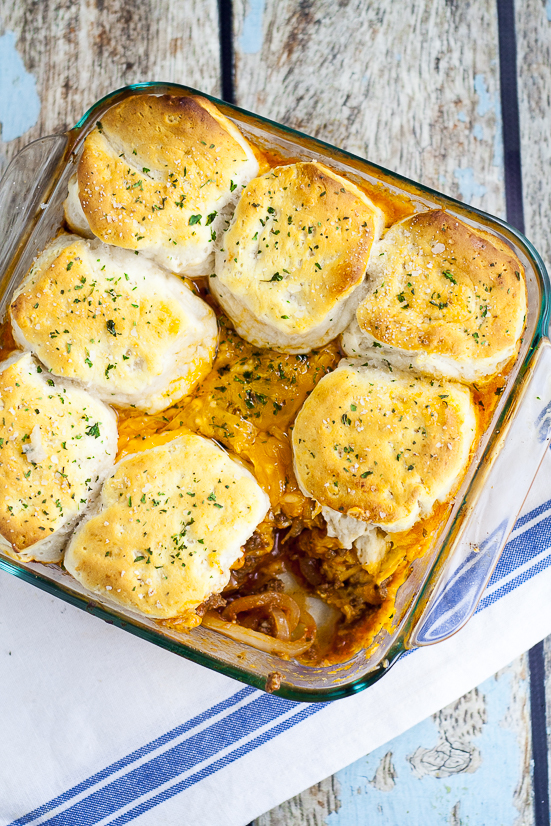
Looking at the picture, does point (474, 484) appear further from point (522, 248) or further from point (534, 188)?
point (534, 188)

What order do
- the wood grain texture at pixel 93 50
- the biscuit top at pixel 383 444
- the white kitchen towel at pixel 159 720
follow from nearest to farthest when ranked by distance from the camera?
the biscuit top at pixel 383 444
the white kitchen towel at pixel 159 720
the wood grain texture at pixel 93 50

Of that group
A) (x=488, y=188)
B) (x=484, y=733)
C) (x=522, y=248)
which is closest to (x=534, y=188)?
(x=488, y=188)

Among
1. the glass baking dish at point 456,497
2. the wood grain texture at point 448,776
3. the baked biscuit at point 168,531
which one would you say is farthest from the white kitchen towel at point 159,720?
the baked biscuit at point 168,531

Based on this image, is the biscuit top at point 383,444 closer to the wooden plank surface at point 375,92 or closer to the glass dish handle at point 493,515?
the glass dish handle at point 493,515

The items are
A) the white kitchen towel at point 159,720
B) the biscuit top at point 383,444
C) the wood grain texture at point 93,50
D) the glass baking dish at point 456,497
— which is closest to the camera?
the biscuit top at point 383,444

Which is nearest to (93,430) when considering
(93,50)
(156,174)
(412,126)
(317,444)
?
(317,444)

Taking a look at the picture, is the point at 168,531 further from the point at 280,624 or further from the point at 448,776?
the point at 448,776

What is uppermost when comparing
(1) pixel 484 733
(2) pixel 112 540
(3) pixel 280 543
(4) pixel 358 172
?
(4) pixel 358 172
